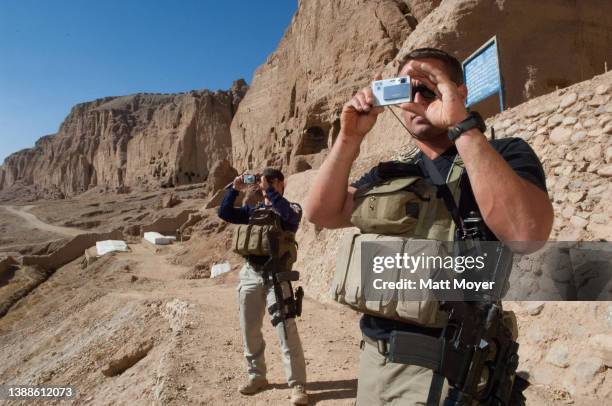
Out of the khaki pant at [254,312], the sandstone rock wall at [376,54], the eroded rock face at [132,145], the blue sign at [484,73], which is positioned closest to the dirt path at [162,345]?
the khaki pant at [254,312]

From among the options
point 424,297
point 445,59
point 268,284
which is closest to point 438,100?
point 445,59

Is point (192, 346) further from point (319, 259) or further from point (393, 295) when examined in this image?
point (393, 295)

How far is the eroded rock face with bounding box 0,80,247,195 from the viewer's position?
50219mm

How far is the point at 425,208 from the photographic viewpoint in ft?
4.92

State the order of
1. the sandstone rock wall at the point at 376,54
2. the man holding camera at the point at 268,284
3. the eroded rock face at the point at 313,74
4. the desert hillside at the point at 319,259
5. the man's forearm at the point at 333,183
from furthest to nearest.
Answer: the eroded rock face at the point at 313,74 < the sandstone rock wall at the point at 376,54 < the desert hillside at the point at 319,259 < the man holding camera at the point at 268,284 < the man's forearm at the point at 333,183

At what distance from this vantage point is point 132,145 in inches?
2496

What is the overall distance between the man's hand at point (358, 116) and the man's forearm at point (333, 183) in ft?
0.11

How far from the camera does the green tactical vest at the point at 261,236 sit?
3.81 metres

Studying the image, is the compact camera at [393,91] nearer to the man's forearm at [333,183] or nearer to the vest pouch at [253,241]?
the man's forearm at [333,183]

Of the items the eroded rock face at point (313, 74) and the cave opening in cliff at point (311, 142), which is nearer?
the eroded rock face at point (313, 74)

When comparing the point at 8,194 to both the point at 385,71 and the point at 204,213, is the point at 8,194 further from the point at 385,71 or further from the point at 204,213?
the point at 385,71

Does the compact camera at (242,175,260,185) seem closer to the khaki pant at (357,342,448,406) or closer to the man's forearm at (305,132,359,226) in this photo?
the man's forearm at (305,132,359,226)

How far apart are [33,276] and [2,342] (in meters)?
7.19

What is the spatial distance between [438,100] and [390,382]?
102 centimetres
